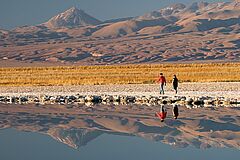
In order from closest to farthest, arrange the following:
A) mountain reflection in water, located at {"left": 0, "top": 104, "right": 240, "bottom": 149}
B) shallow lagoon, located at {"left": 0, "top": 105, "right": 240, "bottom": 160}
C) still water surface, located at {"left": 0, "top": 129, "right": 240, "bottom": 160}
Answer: still water surface, located at {"left": 0, "top": 129, "right": 240, "bottom": 160}, shallow lagoon, located at {"left": 0, "top": 105, "right": 240, "bottom": 160}, mountain reflection in water, located at {"left": 0, "top": 104, "right": 240, "bottom": 149}

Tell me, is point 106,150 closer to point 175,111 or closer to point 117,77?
point 175,111

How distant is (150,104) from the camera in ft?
100

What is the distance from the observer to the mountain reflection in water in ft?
62.6

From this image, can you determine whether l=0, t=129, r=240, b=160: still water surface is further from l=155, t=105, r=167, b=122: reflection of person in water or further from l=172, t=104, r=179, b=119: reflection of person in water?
l=172, t=104, r=179, b=119: reflection of person in water

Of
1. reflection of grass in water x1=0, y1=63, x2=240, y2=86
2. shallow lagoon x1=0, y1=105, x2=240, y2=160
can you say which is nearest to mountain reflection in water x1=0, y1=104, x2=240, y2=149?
shallow lagoon x1=0, y1=105, x2=240, y2=160

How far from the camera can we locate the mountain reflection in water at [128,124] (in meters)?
19.1

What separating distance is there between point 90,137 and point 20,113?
9277 millimetres

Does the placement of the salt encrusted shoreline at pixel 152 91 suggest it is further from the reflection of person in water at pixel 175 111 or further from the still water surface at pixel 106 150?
the still water surface at pixel 106 150

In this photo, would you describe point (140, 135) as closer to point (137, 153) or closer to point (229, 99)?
point (137, 153)

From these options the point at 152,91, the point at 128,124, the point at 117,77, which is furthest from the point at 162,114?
the point at 117,77

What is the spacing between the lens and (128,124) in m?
23.8

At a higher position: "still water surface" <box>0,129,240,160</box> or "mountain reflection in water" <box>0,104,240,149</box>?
"mountain reflection in water" <box>0,104,240,149</box>

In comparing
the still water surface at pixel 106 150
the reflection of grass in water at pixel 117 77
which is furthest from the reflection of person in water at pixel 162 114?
the reflection of grass in water at pixel 117 77

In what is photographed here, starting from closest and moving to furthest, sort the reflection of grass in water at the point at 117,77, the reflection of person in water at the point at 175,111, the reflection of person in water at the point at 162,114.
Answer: the reflection of person in water at the point at 162,114 → the reflection of person in water at the point at 175,111 → the reflection of grass in water at the point at 117,77
